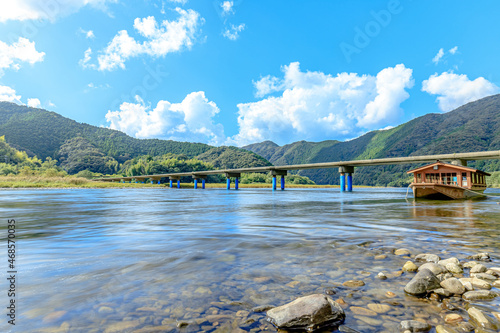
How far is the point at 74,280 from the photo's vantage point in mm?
4906

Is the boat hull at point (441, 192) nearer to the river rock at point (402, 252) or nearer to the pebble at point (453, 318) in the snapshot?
the river rock at point (402, 252)

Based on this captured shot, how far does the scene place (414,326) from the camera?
121 inches

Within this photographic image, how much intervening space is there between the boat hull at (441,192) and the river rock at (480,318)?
111ft

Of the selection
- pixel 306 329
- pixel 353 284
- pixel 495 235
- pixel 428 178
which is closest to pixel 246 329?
pixel 306 329

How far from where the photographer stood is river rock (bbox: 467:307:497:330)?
3126 millimetres

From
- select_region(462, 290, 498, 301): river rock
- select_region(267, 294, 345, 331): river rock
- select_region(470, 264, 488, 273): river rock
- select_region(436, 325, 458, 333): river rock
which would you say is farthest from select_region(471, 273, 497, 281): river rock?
select_region(267, 294, 345, 331): river rock

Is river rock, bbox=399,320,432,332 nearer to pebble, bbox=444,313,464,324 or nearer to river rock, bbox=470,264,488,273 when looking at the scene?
pebble, bbox=444,313,464,324

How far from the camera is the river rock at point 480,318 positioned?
3126 mm

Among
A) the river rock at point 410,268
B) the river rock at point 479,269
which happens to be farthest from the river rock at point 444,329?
the river rock at point 479,269

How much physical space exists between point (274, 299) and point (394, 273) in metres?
2.64

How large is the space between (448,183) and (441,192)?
20.5 ft

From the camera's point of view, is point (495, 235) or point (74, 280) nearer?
point (74, 280)

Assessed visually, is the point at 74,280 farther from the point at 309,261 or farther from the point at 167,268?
the point at 309,261

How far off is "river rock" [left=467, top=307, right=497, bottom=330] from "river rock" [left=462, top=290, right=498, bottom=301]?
0.58m
